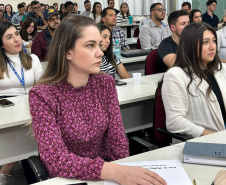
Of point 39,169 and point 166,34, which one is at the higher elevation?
point 166,34

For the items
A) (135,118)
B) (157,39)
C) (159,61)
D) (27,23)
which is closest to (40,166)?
(135,118)

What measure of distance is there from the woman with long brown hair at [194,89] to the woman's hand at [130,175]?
28.1 inches

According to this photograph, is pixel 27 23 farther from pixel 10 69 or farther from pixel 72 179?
pixel 72 179

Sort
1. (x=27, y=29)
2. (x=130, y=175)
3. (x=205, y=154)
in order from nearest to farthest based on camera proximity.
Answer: (x=130, y=175)
(x=205, y=154)
(x=27, y=29)

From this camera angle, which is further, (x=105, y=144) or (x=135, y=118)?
(x=135, y=118)

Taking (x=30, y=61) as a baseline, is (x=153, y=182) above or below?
below

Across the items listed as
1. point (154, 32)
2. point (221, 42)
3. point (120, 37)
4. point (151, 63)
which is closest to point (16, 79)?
point (151, 63)

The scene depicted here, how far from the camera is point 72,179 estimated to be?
120 centimetres

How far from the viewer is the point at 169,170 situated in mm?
1193

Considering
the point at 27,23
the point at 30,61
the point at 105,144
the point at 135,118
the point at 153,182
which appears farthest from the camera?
the point at 27,23

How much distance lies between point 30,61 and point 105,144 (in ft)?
4.83

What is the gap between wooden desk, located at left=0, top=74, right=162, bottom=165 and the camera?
2.00 m

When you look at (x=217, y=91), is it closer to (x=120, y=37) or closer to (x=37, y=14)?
(x=120, y=37)

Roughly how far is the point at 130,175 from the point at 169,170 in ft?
0.54
